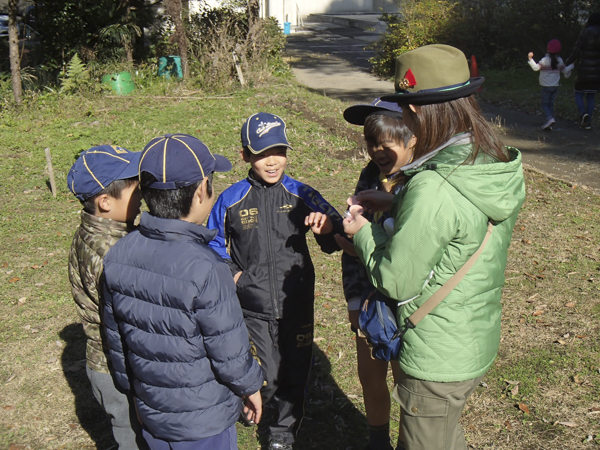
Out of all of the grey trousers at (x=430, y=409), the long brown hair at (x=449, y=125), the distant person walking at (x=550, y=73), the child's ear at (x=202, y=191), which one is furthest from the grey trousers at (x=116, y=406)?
the distant person walking at (x=550, y=73)

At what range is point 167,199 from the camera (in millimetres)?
2311

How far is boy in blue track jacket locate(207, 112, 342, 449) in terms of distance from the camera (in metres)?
3.22

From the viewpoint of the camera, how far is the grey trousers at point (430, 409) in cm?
222

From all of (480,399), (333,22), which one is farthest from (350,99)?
(333,22)

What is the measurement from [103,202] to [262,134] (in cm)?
90

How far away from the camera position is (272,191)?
3273mm

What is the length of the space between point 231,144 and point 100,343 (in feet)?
23.7

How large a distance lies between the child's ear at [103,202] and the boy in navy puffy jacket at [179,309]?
0.54 metres

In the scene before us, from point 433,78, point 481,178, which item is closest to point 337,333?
point 481,178

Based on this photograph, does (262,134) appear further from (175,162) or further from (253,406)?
(253,406)

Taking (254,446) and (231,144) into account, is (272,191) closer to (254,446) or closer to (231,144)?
(254,446)

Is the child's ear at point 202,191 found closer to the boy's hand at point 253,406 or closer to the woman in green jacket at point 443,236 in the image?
the woman in green jacket at point 443,236

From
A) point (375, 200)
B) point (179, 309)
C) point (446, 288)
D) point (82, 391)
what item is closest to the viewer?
point (446, 288)

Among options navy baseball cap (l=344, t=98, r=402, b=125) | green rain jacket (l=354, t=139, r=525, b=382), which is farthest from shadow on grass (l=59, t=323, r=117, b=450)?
navy baseball cap (l=344, t=98, r=402, b=125)
